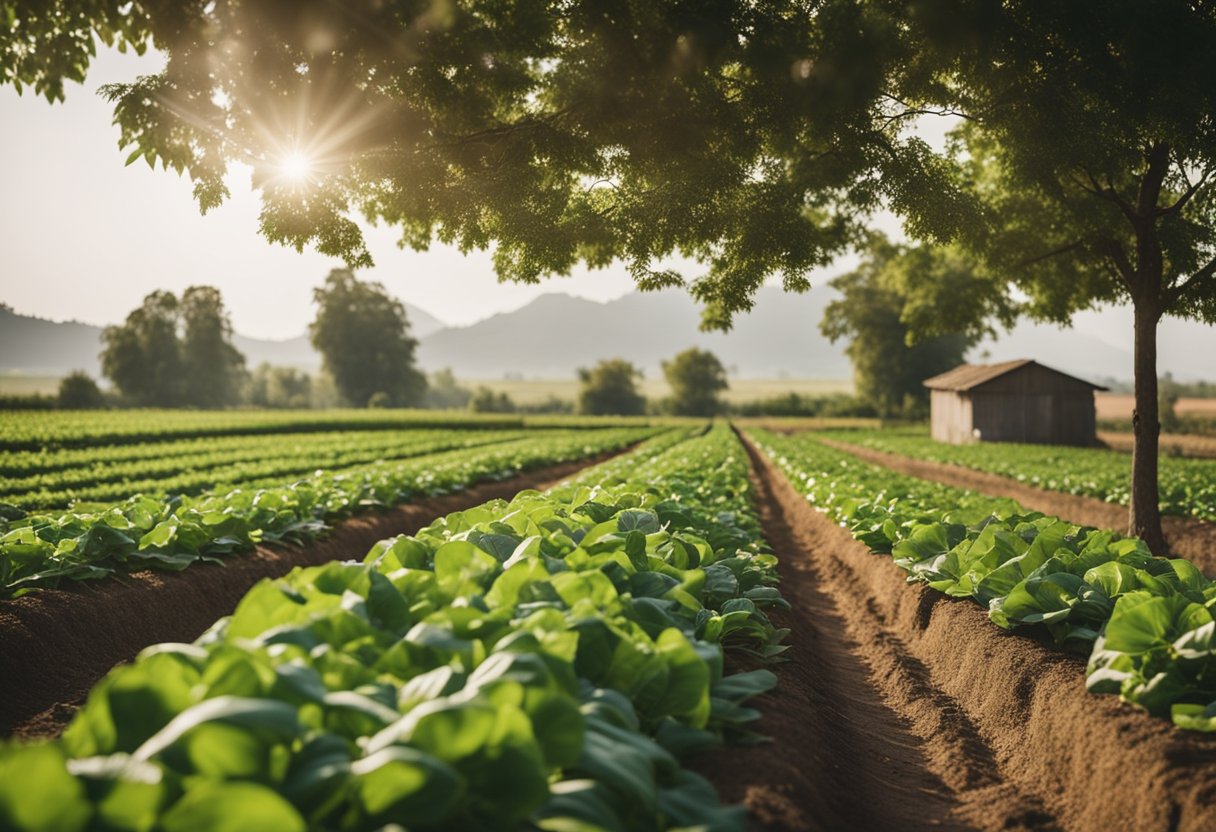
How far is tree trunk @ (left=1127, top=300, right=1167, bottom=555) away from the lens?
37.7 ft

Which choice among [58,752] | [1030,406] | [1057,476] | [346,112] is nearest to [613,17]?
[346,112]

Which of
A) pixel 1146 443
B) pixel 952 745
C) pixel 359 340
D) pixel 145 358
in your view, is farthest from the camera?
pixel 359 340

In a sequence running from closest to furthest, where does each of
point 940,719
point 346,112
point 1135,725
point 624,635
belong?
point 624,635 < point 1135,725 < point 940,719 < point 346,112

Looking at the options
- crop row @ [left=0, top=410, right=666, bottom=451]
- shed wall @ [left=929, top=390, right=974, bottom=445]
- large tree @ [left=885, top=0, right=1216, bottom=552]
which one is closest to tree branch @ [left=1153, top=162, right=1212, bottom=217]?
large tree @ [left=885, top=0, right=1216, bottom=552]

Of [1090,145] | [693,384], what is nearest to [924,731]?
[1090,145]

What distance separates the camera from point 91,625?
6.41m

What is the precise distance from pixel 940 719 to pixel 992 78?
301 inches

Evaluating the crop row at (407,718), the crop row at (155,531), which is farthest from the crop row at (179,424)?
the crop row at (407,718)

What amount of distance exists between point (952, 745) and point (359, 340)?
92.3m

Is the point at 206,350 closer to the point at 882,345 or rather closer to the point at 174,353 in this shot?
the point at 174,353

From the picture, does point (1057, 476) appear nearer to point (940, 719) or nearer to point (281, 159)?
point (940, 719)

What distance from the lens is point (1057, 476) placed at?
20.2m

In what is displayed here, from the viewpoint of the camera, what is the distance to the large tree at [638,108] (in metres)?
7.44

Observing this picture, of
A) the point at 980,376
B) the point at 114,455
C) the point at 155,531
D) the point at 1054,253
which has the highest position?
the point at 1054,253
